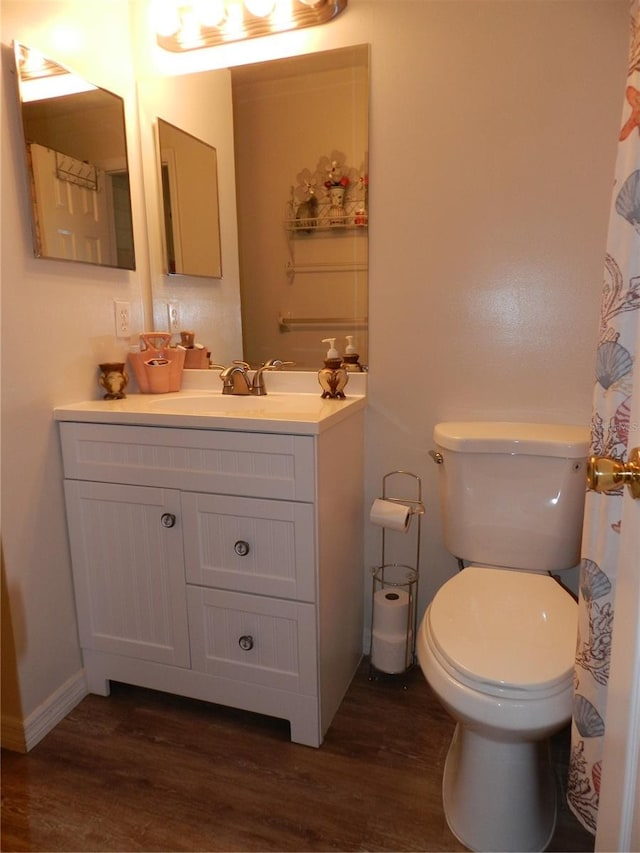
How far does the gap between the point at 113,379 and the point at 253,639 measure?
2.93ft

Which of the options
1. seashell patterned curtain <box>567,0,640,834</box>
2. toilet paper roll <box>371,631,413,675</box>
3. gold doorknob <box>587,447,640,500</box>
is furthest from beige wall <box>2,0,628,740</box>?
gold doorknob <box>587,447,640,500</box>

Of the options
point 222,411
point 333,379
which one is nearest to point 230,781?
point 222,411

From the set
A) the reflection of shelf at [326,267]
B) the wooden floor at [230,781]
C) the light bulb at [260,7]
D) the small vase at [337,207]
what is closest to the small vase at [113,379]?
the reflection of shelf at [326,267]

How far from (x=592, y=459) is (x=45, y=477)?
1.40 metres

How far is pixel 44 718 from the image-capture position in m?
1.53

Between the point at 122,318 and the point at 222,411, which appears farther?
the point at 122,318

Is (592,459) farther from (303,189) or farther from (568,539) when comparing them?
(303,189)

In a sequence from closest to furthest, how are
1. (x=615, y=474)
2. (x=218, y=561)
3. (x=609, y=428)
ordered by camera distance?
(x=615, y=474) < (x=609, y=428) < (x=218, y=561)

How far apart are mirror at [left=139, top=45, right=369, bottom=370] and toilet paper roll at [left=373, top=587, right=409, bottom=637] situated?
756mm

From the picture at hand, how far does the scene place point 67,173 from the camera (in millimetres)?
1553

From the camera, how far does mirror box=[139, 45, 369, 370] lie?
1.65 m

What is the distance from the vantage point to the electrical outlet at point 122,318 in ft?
5.84

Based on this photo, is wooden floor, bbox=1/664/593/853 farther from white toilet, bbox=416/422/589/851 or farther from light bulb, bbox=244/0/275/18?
light bulb, bbox=244/0/275/18

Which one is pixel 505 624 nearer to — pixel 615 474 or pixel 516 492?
pixel 516 492
